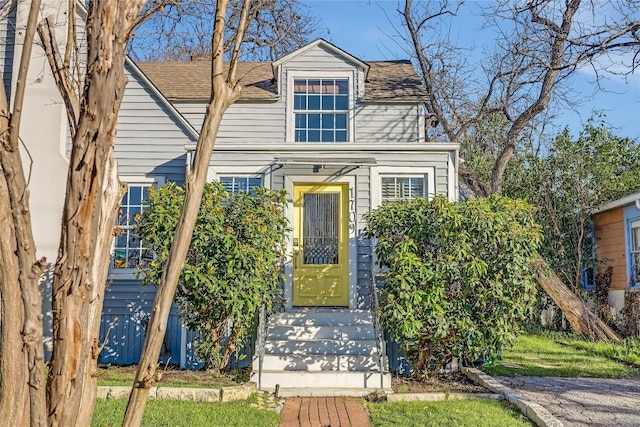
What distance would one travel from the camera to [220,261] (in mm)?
7887

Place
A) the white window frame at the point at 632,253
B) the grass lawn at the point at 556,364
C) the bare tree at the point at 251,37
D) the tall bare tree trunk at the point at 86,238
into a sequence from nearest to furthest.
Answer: the tall bare tree trunk at the point at 86,238 < the grass lawn at the point at 556,364 < the white window frame at the point at 632,253 < the bare tree at the point at 251,37

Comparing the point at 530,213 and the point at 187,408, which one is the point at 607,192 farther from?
the point at 187,408

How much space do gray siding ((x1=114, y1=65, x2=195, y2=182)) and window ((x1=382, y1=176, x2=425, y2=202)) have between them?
3469 mm

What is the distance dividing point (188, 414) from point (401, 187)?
5.50 metres

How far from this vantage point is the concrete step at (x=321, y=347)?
831cm

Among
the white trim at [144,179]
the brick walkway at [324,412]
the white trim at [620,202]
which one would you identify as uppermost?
the white trim at [620,202]

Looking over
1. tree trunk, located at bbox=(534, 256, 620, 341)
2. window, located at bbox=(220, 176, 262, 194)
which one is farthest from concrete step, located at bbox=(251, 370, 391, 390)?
tree trunk, located at bbox=(534, 256, 620, 341)

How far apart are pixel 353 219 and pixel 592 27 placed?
16.7 ft

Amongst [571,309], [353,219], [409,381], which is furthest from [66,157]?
[571,309]

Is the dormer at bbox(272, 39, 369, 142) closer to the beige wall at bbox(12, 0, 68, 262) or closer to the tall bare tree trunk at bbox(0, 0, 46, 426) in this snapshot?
the beige wall at bbox(12, 0, 68, 262)

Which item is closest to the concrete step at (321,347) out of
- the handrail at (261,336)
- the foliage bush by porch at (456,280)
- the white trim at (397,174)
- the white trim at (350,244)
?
the handrail at (261,336)

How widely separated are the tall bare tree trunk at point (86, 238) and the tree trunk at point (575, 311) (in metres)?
10.9

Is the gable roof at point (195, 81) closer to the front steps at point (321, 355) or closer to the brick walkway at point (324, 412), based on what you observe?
the front steps at point (321, 355)

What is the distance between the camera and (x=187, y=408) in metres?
6.23
